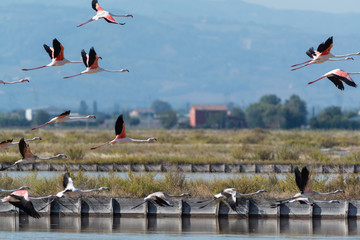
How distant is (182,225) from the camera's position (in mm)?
19328

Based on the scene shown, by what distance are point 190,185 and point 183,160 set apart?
1444cm

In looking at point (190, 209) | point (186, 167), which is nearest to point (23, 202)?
point (190, 209)

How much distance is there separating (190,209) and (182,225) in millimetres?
801

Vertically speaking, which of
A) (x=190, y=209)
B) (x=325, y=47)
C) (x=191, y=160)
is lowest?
(x=190, y=209)

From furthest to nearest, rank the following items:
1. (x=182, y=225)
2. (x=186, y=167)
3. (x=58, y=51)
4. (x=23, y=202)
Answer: (x=186, y=167)
(x=182, y=225)
(x=58, y=51)
(x=23, y=202)

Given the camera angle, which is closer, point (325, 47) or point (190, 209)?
point (325, 47)

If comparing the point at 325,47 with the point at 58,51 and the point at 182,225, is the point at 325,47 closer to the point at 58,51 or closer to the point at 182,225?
the point at 58,51

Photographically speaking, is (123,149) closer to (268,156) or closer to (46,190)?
(268,156)

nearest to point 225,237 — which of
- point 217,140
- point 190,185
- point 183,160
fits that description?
point 190,185

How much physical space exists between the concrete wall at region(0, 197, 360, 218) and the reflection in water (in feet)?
0.43

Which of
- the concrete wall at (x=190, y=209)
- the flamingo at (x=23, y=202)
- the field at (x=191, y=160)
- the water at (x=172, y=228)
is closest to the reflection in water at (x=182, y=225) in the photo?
the water at (x=172, y=228)

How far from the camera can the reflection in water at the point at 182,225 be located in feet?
60.9

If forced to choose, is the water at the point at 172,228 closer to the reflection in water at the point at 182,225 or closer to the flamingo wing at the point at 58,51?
the reflection in water at the point at 182,225

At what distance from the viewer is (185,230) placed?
61.4 ft
